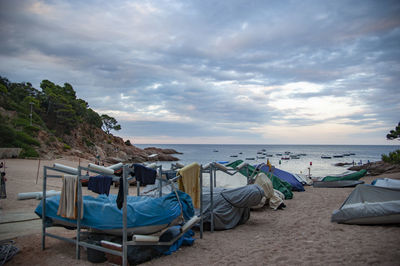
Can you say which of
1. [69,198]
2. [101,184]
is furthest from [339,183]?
[69,198]

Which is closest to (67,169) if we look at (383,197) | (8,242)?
(8,242)

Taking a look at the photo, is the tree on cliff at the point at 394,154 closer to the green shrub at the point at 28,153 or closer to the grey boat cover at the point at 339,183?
the grey boat cover at the point at 339,183

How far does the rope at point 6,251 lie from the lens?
249 inches

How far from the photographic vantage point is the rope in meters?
6.33

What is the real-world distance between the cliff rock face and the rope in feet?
91.8

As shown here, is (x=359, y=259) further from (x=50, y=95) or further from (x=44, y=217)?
(x=50, y=95)

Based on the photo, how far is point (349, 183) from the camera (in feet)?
68.4

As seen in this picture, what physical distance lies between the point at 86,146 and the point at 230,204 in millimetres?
49211

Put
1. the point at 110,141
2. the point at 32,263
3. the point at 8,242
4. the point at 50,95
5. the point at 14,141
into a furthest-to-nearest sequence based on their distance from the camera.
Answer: the point at 110,141 → the point at 50,95 → the point at 14,141 → the point at 8,242 → the point at 32,263

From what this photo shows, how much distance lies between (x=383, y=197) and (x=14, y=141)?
37605 millimetres

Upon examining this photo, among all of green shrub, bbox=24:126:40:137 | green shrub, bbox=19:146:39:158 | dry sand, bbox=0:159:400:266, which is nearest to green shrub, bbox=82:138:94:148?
green shrub, bbox=24:126:40:137

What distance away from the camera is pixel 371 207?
8.70m

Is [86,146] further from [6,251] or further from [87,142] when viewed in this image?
[6,251]

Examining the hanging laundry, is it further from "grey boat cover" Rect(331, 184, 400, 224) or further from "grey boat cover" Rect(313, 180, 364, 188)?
"grey boat cover" Rect(313, 180, 364, 188)
